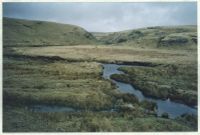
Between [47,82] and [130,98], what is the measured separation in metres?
3.28

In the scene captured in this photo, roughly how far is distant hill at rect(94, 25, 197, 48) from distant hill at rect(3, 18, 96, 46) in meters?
1.11

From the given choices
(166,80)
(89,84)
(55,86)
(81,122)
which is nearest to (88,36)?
(89,84)

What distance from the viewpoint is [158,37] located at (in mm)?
19328

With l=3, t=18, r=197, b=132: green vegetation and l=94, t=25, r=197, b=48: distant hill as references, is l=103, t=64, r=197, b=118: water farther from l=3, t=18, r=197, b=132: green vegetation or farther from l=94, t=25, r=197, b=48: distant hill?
l=94, t=25, r=197, b=48: distant hill

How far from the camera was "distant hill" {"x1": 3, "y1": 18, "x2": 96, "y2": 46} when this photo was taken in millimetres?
15594

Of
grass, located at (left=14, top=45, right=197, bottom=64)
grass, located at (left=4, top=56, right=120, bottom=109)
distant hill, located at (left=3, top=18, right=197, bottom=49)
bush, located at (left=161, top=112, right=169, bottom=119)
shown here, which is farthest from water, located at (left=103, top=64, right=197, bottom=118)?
distant hill, located at (left=3, top=18, right=197, bottom=49)

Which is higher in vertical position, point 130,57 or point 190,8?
point 190,8

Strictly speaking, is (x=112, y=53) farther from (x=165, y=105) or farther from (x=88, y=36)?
(x=165, y=105)

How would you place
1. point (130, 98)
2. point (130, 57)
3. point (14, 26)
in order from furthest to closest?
point (130, 57) → point (14, 26) → point (130, 98)

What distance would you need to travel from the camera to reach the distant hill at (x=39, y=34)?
15594mm

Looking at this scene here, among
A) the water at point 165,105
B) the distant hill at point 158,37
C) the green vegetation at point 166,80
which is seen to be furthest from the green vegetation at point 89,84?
the water at point 165,105

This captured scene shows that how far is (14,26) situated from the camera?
53.1ft

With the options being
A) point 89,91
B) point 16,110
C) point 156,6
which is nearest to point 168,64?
point 156,6

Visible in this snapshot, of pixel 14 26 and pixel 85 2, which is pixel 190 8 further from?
pixel 14 26
